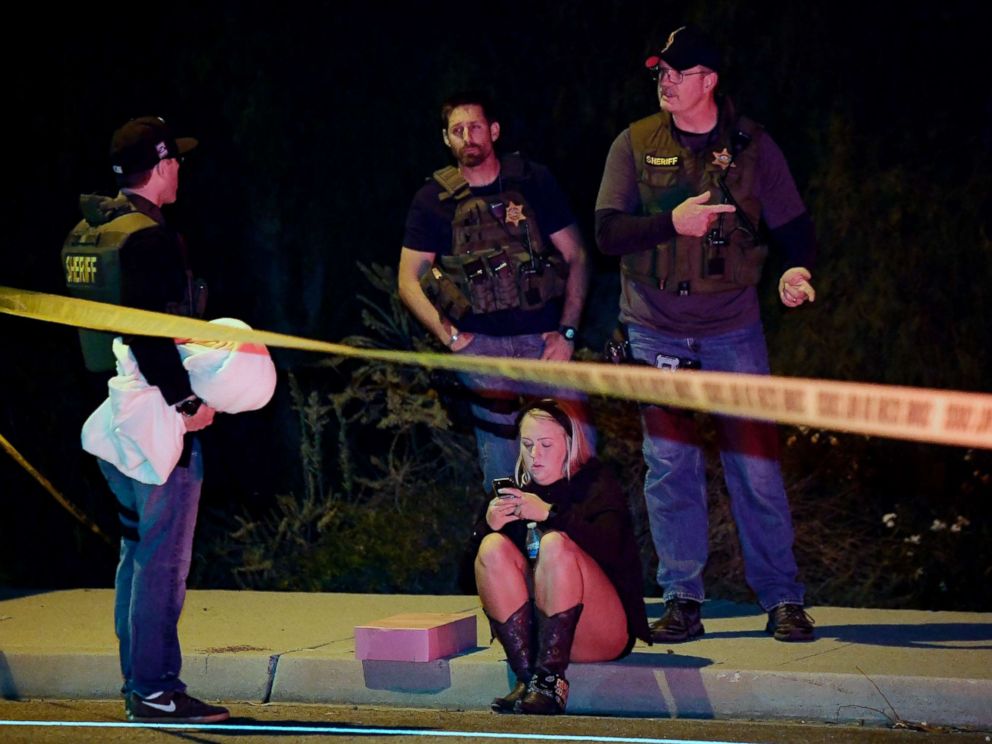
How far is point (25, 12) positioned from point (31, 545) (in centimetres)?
350

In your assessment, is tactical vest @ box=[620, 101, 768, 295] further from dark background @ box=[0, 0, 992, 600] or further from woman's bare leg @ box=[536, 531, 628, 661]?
dark background @ box=[0, 0, 992, 600]

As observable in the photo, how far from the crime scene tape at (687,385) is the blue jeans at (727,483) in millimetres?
97

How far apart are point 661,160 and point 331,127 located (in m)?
5.46

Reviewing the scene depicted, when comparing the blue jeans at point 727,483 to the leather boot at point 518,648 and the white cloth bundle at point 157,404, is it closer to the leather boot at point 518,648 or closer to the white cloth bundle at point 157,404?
the leather boot at point 518,648

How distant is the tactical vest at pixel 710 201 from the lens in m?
7.10

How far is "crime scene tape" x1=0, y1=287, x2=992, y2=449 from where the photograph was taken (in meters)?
6.12

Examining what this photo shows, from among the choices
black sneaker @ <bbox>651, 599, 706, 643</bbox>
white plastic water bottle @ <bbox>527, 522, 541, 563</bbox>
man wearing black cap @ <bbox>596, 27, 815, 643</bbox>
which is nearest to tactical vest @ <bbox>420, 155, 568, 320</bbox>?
man wearing black cap @ <bbox>596, 27, 815, 643</bbox>

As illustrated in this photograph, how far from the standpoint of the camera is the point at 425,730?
6.33 meters

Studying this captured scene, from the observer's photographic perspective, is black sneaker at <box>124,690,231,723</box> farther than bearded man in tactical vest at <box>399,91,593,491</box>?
No

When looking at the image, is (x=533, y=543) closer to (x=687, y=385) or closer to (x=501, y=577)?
(x=501, y=577)

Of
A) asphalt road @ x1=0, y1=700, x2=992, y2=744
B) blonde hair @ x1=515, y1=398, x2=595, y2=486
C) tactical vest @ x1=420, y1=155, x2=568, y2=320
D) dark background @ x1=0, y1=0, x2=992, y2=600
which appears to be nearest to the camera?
asphalt road @ x1=0, y1=700, x2=992, y2=744

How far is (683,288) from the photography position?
7.16m

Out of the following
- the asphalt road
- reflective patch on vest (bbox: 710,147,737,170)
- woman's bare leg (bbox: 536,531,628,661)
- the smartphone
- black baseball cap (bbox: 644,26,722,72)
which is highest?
black baseball cap (bbox: 644,26,722,72)

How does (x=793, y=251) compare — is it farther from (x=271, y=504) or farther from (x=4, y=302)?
(x=271, y=504)
